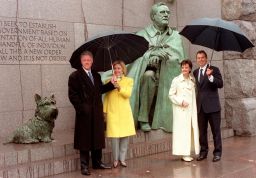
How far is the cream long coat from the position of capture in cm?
718

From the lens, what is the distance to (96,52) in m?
6.62

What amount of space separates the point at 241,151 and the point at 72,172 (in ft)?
10.6

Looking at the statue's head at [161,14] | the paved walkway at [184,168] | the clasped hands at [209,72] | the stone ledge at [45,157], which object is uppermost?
the statue's head at [161,14]

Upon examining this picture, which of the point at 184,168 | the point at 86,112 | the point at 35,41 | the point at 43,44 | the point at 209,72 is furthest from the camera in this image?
the point at 43,44

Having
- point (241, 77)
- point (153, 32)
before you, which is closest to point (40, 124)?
point (153, 32)

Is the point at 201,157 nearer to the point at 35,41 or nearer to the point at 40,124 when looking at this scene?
the point at 40,124

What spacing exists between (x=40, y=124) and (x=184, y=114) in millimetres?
2195

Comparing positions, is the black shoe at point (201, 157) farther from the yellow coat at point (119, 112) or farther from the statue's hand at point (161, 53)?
the statue's hand at point (161, 53)

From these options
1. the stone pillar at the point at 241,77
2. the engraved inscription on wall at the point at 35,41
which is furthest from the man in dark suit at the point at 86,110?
the stone pillar at the point at 241,77

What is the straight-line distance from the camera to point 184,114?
23.6ft

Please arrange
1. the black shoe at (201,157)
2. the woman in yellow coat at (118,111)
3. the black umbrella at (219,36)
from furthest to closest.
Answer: the black shoe at (201,157) → the black umbrella at (219,36) → the woman in yellow coat at (118,111)

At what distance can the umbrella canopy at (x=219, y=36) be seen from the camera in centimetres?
679

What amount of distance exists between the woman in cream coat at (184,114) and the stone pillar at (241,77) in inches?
125

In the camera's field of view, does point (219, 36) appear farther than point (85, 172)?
Yes
